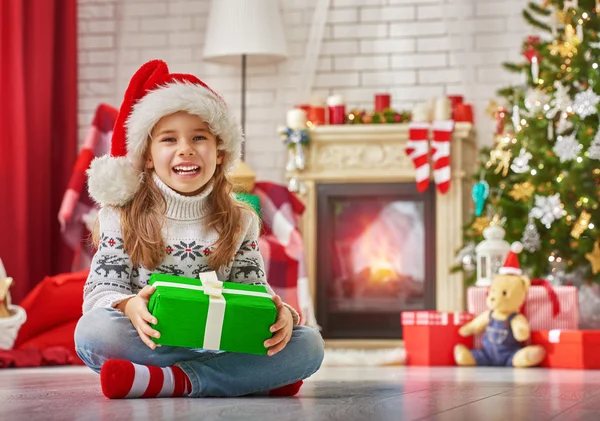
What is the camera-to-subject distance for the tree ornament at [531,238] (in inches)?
180

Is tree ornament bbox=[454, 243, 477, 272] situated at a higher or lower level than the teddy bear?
higher

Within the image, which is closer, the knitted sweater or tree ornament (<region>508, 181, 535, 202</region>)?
the knitted sweater

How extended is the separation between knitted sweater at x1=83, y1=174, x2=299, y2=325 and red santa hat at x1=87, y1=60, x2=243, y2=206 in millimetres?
49

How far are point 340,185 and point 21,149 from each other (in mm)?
1540

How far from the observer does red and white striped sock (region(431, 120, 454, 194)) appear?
5172 mm

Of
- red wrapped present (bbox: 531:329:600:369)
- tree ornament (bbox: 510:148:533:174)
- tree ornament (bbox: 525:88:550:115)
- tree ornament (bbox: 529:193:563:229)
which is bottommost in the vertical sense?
red wrapped present (bbox: 531:329:600:369)

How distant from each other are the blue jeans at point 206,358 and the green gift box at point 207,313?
0.38 ft

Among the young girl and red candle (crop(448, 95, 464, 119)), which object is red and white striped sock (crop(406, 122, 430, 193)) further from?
the young girl

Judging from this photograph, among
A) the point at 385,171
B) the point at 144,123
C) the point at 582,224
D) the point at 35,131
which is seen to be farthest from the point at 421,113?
the point at 144,123

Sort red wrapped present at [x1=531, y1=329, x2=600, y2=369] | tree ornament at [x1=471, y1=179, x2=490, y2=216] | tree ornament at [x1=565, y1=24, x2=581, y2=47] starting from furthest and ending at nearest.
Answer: tree ornament at [x1=471, y1=179, x2=490, y2=216]
tree ornament at [x1=565, y1=24, x2=581, y2=47]
red wrapped present at [x1=531, y1=329, x2=600, y2=369]

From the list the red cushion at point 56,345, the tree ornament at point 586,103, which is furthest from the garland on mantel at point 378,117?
the red cushion at point 56,345

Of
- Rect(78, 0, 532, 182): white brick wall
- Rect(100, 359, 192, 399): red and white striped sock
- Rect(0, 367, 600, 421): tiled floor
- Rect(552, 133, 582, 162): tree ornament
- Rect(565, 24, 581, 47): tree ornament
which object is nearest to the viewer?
Rect(0, 367, 600, 421): tiled floor

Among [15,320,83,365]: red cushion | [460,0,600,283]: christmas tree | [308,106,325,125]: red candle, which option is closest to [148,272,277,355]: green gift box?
[15,320,83,365]: red cushion

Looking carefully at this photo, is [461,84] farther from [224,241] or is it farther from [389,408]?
[389,408]
